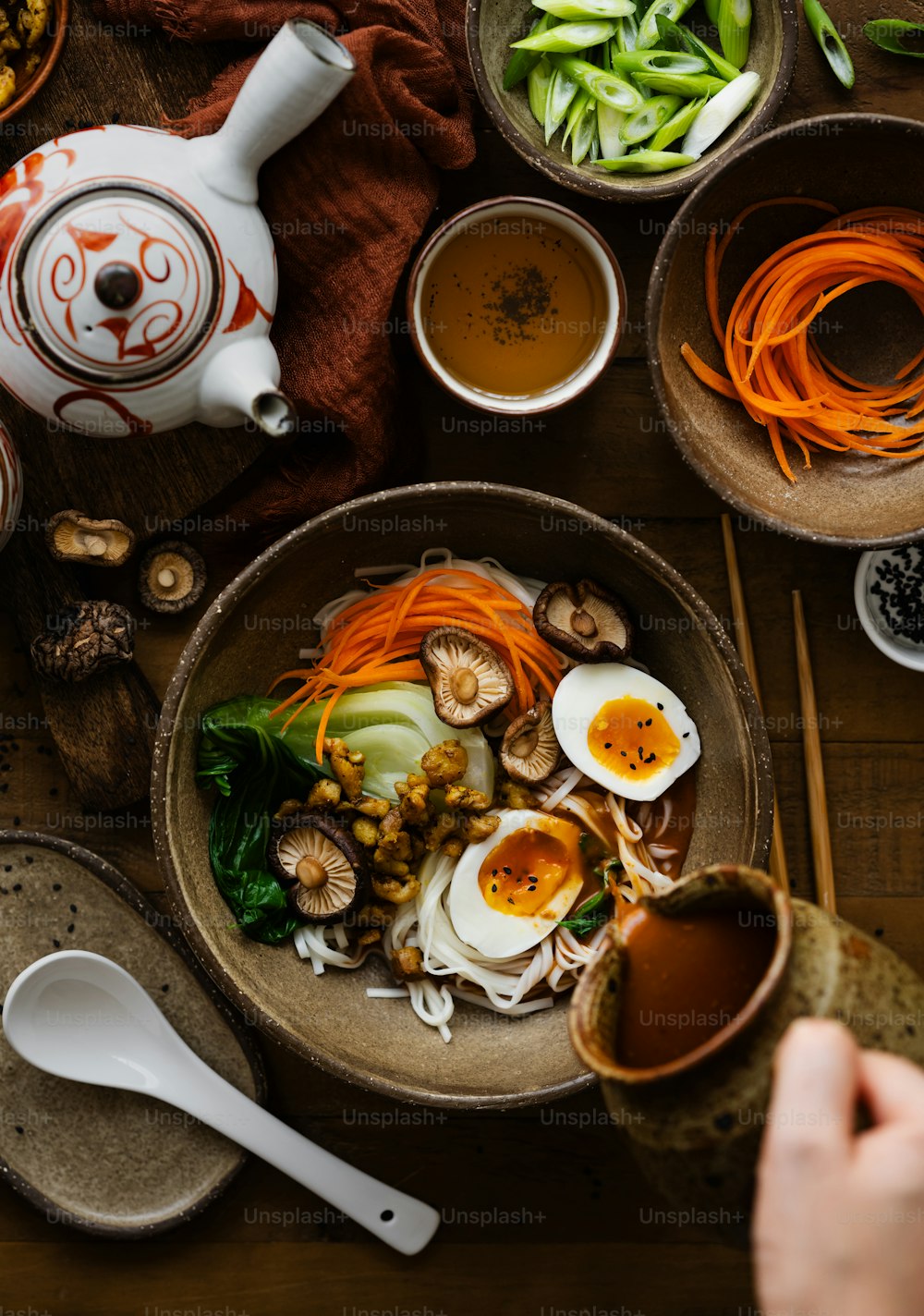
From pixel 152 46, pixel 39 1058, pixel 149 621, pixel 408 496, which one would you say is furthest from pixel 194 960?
pixel 152 46

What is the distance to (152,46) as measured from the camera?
2275 millimetres

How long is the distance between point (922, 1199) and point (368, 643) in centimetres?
150

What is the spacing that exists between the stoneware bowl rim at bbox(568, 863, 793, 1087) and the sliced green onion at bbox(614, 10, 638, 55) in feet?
5.67

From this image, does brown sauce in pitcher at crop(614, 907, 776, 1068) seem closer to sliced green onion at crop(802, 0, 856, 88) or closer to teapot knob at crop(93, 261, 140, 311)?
teapot knob at crop(93, 261, 140, 311)

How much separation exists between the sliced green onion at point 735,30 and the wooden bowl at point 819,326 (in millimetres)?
248

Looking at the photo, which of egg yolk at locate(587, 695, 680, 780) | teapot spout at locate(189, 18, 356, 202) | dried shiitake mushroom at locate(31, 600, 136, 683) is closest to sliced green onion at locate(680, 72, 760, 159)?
teapot spout at locate(189, 18, 356, 202)

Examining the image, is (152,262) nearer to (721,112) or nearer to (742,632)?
(721,112)

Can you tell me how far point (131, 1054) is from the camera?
94.6 inches

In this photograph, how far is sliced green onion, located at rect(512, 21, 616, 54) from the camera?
86.8 inches

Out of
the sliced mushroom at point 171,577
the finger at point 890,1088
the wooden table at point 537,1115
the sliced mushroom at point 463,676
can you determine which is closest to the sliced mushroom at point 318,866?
Answer: the sliced mushroom at point 463,676

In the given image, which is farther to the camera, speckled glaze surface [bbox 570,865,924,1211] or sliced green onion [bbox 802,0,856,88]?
sliced green onion [bbox 802,0,856,88]

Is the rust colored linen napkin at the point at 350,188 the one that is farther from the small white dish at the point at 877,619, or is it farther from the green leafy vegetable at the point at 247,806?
the small white dish at the point at 877,619

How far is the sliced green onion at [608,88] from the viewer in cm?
222

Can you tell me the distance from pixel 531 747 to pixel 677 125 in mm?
1312
